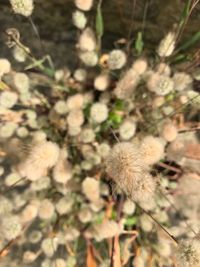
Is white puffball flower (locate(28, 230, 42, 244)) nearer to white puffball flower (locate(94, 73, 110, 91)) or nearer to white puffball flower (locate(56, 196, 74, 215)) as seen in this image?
white puffball flower (locate(56, 196, 74, 215))

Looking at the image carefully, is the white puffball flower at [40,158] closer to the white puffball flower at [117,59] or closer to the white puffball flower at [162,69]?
the white puffball flower at [117,59]

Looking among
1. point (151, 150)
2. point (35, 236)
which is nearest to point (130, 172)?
point (151, 150)

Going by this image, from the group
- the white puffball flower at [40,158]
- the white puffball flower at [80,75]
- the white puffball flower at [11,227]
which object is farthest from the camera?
the white puffball flower at [80,75]

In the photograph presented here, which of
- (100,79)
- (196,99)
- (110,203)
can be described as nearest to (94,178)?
(110,203)

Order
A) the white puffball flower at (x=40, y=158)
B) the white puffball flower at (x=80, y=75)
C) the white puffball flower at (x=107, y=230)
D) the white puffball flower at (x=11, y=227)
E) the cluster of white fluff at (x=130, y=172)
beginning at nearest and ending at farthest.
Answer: the cluster of white fluff at (x=130, y=172)
the white puffball flower at (x=40, y=158)
the white puffball flower at (x=11, y=227)
the white puffball flower at (x=107, y=230)
the white puffball flower at (x=80, y=75)

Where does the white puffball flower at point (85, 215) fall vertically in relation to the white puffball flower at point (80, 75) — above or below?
below

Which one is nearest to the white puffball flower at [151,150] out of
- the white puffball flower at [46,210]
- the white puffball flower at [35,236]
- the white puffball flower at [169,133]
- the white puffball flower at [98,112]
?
the white puffball flower at [169,133]

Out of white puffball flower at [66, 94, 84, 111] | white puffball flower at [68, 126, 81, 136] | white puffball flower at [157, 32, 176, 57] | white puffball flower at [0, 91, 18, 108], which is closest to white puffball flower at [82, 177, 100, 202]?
white puffball flower at [68, 126, 81, 136]
